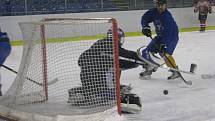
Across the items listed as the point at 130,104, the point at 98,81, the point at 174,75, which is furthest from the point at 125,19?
the point at 98,81

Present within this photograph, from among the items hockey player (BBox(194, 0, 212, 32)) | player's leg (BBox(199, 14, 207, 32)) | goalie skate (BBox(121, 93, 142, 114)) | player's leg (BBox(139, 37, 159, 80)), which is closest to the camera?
goalie skate (BBox(121, 93, 142, 114))

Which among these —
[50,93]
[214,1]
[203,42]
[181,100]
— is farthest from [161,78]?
[214,1]

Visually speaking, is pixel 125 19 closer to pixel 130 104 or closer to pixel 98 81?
pixel 130 104

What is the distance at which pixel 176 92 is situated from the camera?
4.80 meters

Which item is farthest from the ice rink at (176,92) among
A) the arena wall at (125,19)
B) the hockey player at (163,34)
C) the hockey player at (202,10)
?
the hockey player at (202,10)

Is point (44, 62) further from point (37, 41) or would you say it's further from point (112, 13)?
point (112, 13)

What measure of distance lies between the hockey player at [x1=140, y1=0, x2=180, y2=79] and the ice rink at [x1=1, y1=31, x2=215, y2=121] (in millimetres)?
253

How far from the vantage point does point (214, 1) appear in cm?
1271

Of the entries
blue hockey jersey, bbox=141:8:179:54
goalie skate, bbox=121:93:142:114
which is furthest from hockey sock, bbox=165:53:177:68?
goalie skate, bbox=121:93:142:114

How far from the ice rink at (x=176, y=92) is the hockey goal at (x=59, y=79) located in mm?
287

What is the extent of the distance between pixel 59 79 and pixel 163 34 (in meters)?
1.72

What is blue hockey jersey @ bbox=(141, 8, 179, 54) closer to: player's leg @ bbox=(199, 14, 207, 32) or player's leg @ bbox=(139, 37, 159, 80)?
player's leg @ bbox=(139, 37, 159, 80)

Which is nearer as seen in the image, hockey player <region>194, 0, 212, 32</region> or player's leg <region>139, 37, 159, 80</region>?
player's leg <region>139, 37, 159, 80</region>

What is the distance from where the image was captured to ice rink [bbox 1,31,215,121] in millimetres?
3875
